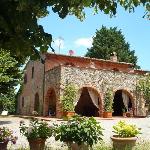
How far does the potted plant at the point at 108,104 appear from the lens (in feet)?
95.7

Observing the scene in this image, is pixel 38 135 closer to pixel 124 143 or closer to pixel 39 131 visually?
pixel 39 131

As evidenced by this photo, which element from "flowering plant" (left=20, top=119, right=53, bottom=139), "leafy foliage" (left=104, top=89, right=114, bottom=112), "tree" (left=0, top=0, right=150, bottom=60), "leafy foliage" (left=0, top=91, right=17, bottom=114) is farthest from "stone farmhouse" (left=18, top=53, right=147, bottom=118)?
"tree" (left=0, top=0, right=150, bottom=60)

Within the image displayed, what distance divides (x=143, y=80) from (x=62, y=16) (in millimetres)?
27394

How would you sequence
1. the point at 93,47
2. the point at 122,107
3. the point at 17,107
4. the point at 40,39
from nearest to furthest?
the point at 40,39, the point at 122,107, the point at 17,107, the point at 93,47

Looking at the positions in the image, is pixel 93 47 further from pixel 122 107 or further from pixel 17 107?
pixel 122 107

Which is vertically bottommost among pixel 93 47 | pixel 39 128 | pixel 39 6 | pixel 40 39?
pixel 39 128

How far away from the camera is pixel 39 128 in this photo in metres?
10.3

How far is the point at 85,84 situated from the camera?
29453 millimetres

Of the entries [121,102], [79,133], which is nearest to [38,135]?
[79,133]

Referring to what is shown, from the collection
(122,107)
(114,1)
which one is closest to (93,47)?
(122,107)

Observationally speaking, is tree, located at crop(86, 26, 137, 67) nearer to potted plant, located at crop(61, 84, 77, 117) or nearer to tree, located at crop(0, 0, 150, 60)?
potted plant, located at crop(61, 84, 77, 117)

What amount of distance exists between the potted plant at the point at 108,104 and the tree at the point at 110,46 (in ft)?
73.0

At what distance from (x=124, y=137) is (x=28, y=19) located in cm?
674

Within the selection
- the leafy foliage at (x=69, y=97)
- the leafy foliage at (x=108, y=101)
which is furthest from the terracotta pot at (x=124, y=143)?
the leafy foliage at (x=108, y=101)
